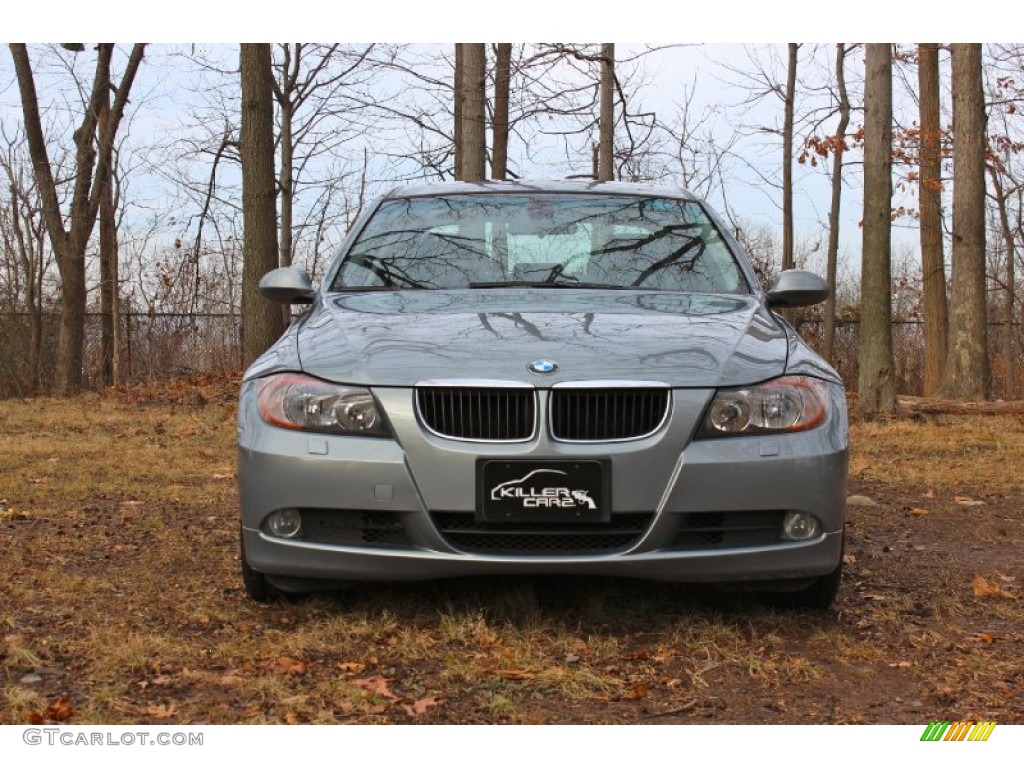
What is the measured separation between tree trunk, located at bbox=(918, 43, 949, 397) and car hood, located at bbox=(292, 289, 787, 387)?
14.5 m

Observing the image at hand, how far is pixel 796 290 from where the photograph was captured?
15.5 feet

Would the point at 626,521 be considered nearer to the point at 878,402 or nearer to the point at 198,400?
the point at 878,402

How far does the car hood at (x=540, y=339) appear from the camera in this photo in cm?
359

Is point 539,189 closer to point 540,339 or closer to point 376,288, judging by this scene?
point 376,288

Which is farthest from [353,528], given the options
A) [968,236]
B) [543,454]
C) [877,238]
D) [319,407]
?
[968,236]

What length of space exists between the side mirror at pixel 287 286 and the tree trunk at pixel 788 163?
65.3 ft

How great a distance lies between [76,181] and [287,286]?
1835cm

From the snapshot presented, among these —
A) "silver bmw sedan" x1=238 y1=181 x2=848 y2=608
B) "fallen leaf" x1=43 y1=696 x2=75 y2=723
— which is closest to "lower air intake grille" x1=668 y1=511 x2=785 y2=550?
"silver bmw sedan" x1=238 y1=181 x2=848 y2=608

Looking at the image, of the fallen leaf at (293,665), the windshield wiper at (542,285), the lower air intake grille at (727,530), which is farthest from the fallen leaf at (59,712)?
the windshield wiper at (542,285)

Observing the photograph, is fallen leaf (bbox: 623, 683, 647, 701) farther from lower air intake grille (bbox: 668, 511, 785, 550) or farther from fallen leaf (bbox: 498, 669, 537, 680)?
lower air intake grille (bbox: 668, 511, 785, 550)

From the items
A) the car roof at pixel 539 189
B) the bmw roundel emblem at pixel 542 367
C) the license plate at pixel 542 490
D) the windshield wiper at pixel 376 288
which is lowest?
the license plate at pixel 542 490

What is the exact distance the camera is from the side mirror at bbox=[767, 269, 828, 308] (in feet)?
15.5

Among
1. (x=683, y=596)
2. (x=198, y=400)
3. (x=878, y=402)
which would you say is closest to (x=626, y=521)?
(x=683, y=596)
